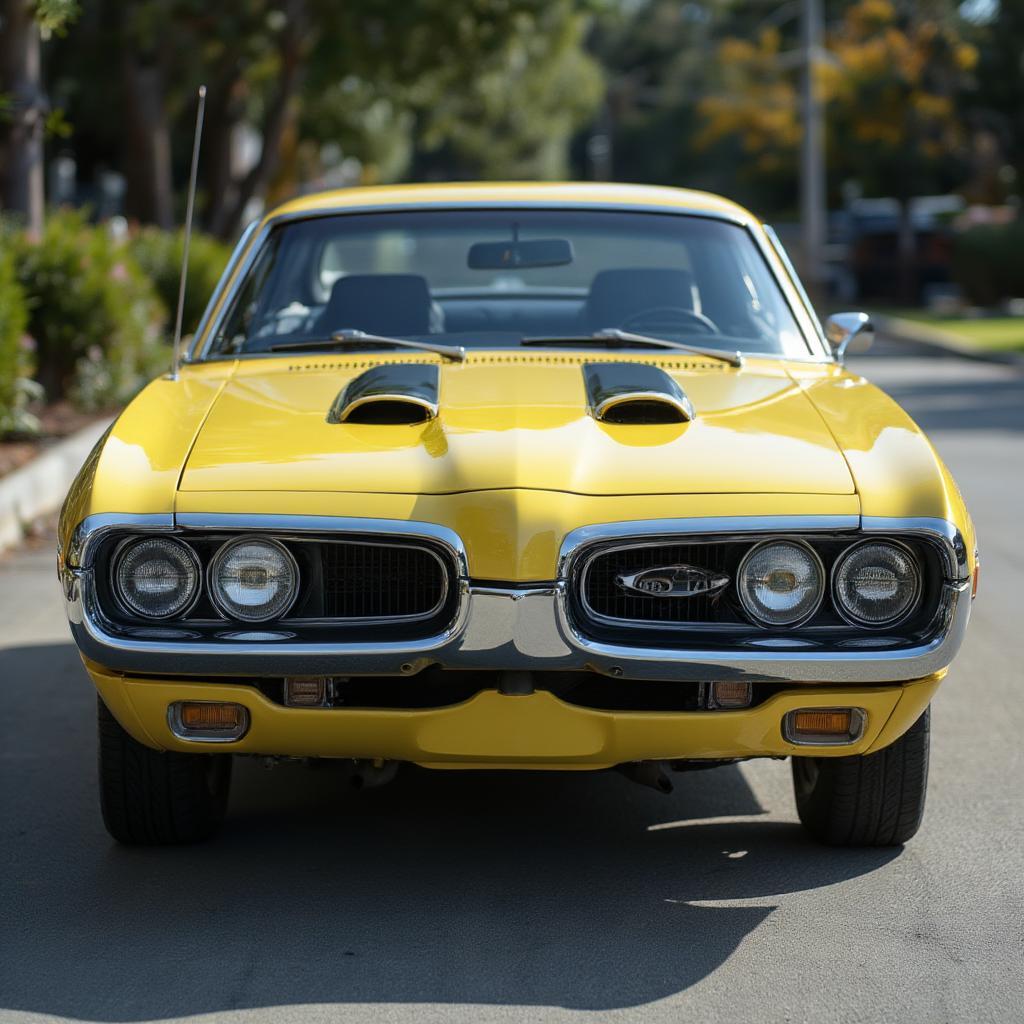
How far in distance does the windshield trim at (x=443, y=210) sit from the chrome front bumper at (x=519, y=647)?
141 cm

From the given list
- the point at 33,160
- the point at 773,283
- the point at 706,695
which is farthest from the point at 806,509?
the point at 33,160

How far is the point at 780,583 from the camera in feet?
12.3

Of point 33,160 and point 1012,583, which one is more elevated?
point 33,160

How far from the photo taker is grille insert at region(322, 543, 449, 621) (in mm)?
3762

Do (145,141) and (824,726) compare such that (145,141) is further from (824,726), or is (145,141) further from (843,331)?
(824,726)

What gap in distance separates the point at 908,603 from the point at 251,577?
138 cm

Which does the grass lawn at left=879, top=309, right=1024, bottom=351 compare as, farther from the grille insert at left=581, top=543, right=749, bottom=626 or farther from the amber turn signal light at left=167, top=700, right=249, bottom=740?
the amber turn signal light at left=167, top=700, right=249, bottom=740

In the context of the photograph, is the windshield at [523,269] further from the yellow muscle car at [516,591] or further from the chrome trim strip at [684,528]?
the chrome trim strip at [684,528]

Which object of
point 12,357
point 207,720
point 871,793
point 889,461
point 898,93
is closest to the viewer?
point 207,720

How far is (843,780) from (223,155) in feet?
78.4

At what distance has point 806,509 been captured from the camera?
12.2ft

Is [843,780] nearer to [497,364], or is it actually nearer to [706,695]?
[706,695]

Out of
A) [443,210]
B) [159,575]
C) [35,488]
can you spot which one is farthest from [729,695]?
[35,488]

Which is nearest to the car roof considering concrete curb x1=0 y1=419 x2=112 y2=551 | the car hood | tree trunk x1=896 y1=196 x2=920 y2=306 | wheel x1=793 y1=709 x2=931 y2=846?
the car hood
